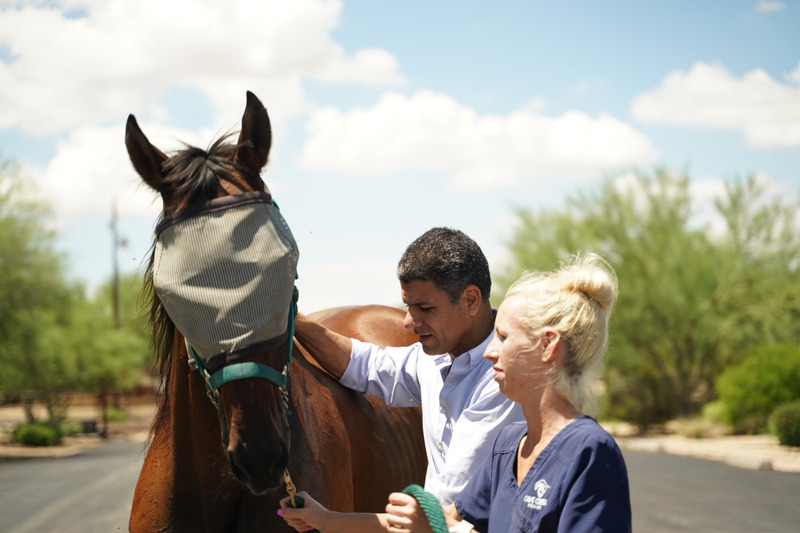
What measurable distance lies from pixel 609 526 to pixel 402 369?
5.50 feet

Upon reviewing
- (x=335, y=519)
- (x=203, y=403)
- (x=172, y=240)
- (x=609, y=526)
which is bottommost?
(x=335, y=519)

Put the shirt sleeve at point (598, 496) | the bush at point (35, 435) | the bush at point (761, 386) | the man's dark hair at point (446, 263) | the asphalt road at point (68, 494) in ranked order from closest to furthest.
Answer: the shirt sleeve at point (598, 496) < the man's dark hair at point (446, 263) < the asphalt road at point (68, 494) < the bush at point (761, 386) < the bush at point (35, 435)

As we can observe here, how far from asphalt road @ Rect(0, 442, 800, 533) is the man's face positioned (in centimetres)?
493

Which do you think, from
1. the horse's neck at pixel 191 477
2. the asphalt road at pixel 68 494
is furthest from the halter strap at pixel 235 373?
the asphalt road at pixel 68 494

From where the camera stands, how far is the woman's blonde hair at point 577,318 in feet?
6.84

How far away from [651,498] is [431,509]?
34.2 ft

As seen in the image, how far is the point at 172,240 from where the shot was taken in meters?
2.44

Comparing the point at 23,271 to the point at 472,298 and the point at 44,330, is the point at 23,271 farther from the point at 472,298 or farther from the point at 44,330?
the point at 472,298

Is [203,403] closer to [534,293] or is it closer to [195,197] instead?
[195,197]

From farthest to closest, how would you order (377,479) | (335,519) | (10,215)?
(10,215), (377,479), (335,519)

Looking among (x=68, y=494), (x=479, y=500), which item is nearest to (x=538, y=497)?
(x=479, y=500)

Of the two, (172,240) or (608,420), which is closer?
(172,240)

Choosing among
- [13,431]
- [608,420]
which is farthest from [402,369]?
[13,431]

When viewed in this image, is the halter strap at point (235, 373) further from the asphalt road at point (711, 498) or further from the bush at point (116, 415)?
the bush at point (116, 415)
